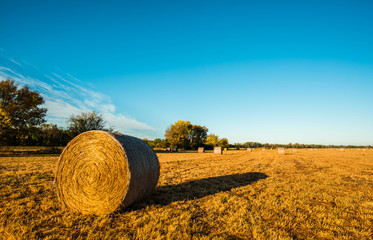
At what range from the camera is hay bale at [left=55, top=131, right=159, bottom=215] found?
14.8 feet

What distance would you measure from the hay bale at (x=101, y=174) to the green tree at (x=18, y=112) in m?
25.0

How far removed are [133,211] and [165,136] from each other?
64330 mm

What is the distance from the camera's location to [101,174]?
4.73m

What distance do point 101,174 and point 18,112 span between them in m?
27.2

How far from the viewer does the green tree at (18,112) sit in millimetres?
22125

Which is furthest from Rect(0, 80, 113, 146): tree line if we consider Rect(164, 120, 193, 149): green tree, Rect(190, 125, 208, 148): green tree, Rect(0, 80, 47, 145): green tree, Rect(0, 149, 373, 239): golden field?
Rect(190, 125, 208, 148): green tree

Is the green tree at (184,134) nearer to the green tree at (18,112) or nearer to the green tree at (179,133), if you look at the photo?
the green tree at (179,133)

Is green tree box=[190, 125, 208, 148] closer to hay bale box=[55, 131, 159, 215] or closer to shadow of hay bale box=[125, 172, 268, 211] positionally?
shadow of hay bale box=[125, 172, 268, 211]

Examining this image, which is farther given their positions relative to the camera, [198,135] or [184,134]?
Answer: [198,135]

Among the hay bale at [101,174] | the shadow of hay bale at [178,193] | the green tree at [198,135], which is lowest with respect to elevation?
the shadow of hay bale at [178,193]

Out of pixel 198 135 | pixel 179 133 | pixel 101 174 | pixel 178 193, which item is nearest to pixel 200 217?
pixel 178 193

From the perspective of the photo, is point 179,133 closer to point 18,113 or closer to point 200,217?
point 18,113

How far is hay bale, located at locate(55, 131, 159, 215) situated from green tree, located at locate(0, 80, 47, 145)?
24981mm

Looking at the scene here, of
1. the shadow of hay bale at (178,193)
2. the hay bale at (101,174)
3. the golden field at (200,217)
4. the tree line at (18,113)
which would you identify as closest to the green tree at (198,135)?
the tree line at (18,113)
